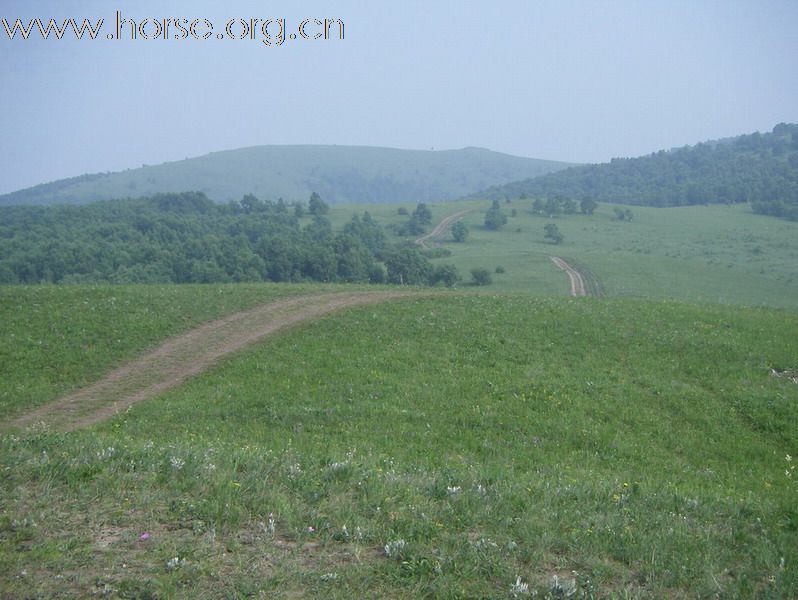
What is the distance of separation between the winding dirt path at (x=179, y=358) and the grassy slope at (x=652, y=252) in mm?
25841

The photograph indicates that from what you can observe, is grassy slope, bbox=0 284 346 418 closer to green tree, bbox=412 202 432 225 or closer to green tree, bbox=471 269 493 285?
green tree, bbox=471 269 493 285

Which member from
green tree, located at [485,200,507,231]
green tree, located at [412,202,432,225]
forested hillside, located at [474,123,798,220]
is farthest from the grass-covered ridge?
forested hillside, located at [474,123,798,220]

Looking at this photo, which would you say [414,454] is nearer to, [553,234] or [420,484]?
[420,484]

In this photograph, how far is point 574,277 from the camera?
68.2 meters

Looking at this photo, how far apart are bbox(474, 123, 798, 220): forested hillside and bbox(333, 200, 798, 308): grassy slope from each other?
7327 millimetres

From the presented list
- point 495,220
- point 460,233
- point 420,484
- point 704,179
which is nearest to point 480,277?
point 460,233

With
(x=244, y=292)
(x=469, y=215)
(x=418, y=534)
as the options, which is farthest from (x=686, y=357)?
(x=469, y=215)

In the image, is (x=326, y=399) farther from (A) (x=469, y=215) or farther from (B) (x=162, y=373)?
(A) (x=469, y=215)

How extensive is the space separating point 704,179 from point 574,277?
10446cm

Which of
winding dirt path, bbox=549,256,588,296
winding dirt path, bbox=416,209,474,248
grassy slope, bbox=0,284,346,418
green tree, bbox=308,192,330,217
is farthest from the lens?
green tree, bbox=308,192,330,217

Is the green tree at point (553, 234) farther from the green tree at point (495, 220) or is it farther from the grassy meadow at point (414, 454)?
the grassy meadow at point (414, 454)

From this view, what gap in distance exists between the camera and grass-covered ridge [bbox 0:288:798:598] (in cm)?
581

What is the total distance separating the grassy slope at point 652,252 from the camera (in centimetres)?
6332

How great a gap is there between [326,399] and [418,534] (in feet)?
29.1
